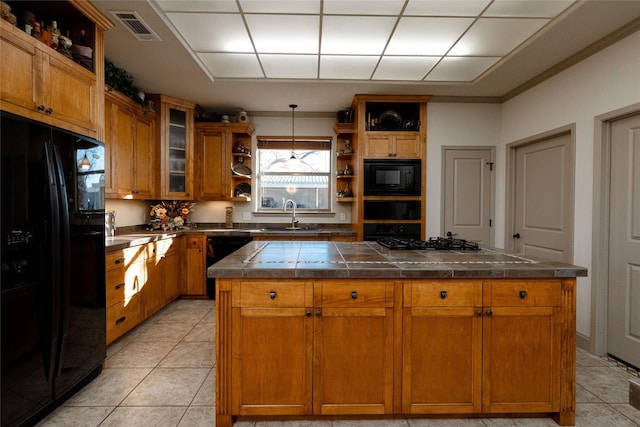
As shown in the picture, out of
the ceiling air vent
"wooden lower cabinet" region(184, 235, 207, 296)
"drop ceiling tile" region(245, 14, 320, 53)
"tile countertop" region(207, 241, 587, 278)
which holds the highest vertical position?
"drop ceiling tile" region(245, 14, 320, 53)

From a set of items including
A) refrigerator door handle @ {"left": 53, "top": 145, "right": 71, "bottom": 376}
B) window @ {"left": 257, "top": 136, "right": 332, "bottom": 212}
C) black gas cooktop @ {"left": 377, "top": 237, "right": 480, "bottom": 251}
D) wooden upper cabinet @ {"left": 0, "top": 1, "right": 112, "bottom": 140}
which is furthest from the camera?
window @ {"left": 257, "top": 136, "right": 332, "bottom": 212}

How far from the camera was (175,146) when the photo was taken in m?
4.34

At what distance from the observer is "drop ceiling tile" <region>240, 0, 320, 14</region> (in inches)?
94.1

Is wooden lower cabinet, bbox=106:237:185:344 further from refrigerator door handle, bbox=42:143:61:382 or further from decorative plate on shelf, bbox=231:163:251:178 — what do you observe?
decorative plate on shelf, bbox=231:163:251:178

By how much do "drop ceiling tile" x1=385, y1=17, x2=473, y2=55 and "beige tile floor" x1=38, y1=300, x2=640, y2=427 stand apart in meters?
2.91

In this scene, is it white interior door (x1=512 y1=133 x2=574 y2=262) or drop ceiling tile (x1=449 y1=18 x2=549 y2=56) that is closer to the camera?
drop ceiling tile (x1=449 y1=18 x2=549 y2=56)

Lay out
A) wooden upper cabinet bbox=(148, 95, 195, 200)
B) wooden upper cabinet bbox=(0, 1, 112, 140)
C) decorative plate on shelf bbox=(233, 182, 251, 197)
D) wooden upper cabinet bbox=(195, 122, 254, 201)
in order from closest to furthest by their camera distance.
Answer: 1. wooden upper cabinet bbox=(0, 1, 112, 140)
2. wooden upper cabinet bbox=(148, 95, 195, 200)
3. wooden upper cabinet bbox=(195, 122, 254, 201)
4. decorative plate on shelf bbox=(233, 182, 251, 197)

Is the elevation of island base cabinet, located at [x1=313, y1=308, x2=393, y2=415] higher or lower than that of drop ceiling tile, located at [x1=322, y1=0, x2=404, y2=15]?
lower

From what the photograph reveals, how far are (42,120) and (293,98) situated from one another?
2.89 meters

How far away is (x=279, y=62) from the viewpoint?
131 inches

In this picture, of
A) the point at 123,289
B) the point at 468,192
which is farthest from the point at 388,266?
the point at 468,192

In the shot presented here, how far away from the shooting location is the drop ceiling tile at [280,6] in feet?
7.84

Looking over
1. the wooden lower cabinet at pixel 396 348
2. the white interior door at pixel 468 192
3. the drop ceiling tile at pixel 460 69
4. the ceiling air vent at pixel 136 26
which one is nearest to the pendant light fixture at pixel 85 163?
the ceiling air vent at pixel 136 26

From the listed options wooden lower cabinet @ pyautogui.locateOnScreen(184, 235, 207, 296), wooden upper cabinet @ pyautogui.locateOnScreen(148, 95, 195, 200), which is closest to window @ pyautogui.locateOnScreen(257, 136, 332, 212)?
wooden upper cabinet @ pyautogui.locateOnScreen(148, 95, 195, 200)
